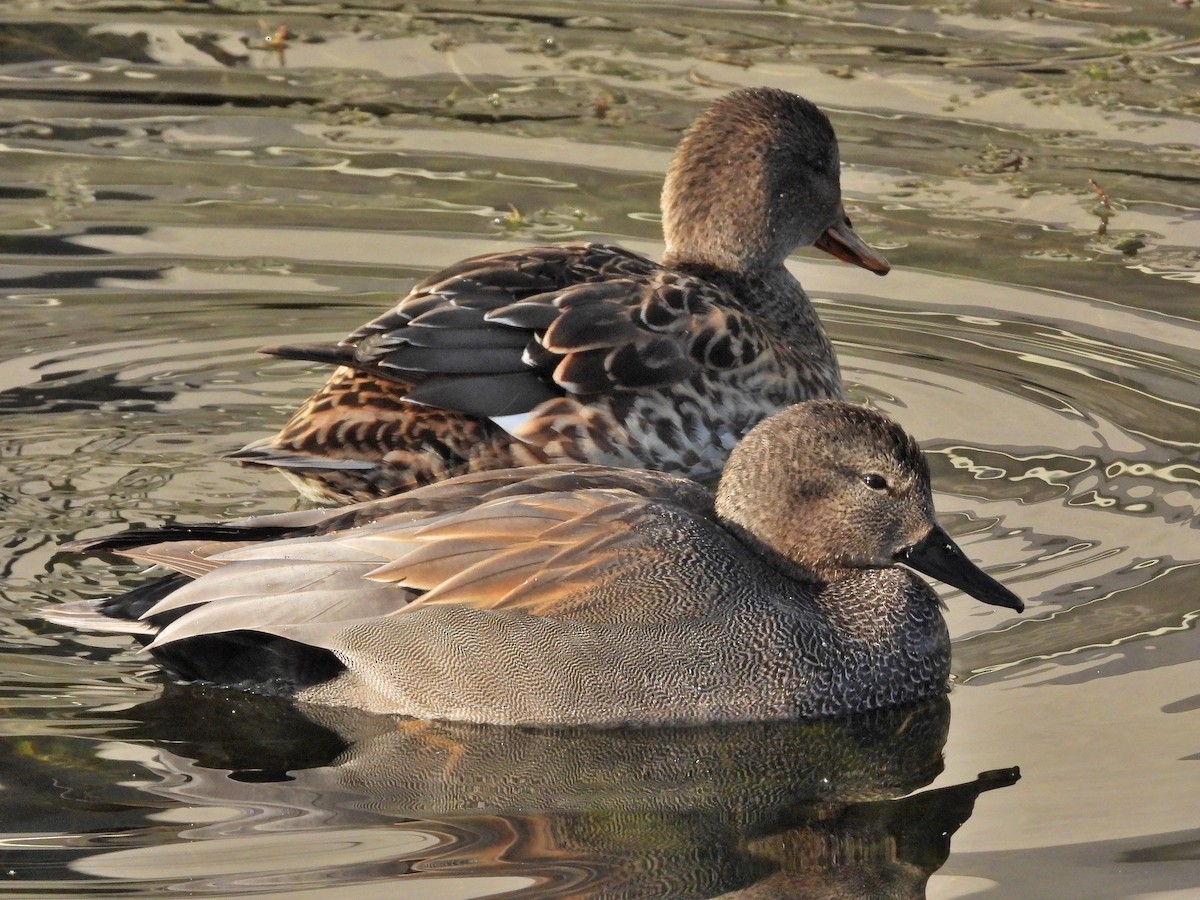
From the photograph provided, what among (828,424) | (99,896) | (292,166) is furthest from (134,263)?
(99,896)

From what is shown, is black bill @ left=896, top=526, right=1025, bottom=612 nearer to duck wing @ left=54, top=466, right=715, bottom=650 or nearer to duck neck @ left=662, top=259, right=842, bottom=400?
duck wing @ left=54, top=466, right=715, bottom=650

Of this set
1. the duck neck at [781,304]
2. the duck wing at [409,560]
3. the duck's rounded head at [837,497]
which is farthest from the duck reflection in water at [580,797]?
the duck neck at [781,304]

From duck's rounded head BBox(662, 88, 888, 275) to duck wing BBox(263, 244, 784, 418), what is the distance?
2.55 ft

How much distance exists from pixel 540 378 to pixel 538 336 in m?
0.14

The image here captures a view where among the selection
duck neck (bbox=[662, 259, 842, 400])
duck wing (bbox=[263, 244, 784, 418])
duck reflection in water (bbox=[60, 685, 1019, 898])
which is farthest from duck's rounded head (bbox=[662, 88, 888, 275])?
duck reflection in water (bbox=[60, 685, 1019, 898])

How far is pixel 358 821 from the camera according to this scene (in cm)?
514

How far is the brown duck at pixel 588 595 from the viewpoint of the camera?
18.8ft

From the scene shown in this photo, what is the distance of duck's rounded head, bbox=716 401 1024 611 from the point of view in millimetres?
6184

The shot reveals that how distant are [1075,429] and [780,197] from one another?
146 cm

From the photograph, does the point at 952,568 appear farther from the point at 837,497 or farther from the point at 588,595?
the point at 588,595

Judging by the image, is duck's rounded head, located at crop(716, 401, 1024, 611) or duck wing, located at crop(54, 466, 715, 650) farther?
duck's rounded head, located at crop(716, 401, 1024, 611)

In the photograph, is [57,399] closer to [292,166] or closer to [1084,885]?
[292,166]

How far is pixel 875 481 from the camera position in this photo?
6.18 metres

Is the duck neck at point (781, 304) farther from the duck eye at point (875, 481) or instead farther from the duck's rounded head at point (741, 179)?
the duck eye at point (875, 481)
